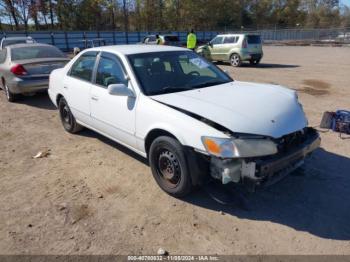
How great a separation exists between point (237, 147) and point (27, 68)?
662cm

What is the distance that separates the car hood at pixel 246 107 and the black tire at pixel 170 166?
1.43 ft

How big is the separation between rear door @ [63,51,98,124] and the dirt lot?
25.4 inches

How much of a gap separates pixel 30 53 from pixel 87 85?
4.50 meters

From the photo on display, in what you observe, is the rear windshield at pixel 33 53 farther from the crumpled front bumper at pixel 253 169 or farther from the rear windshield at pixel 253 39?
the rear windshield at pixel 253 39

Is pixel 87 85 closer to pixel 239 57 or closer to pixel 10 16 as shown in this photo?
pixel 239 57

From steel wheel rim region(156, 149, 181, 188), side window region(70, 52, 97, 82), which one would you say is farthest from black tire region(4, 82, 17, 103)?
steel wheel rim region(156, 149, 181, 188)

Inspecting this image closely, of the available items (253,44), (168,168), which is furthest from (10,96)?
(253,44)

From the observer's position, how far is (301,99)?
A: 8.18 m

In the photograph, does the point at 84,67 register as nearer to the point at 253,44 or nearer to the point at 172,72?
the point at 172,72

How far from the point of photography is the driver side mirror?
373 centimetres

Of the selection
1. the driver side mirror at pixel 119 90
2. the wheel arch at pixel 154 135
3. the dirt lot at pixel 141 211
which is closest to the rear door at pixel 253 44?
the dirt lot at pixel 141 211

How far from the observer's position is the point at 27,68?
25.4 feet

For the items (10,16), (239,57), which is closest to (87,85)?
(239,57)

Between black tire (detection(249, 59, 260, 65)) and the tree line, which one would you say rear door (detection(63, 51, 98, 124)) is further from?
the tree line
